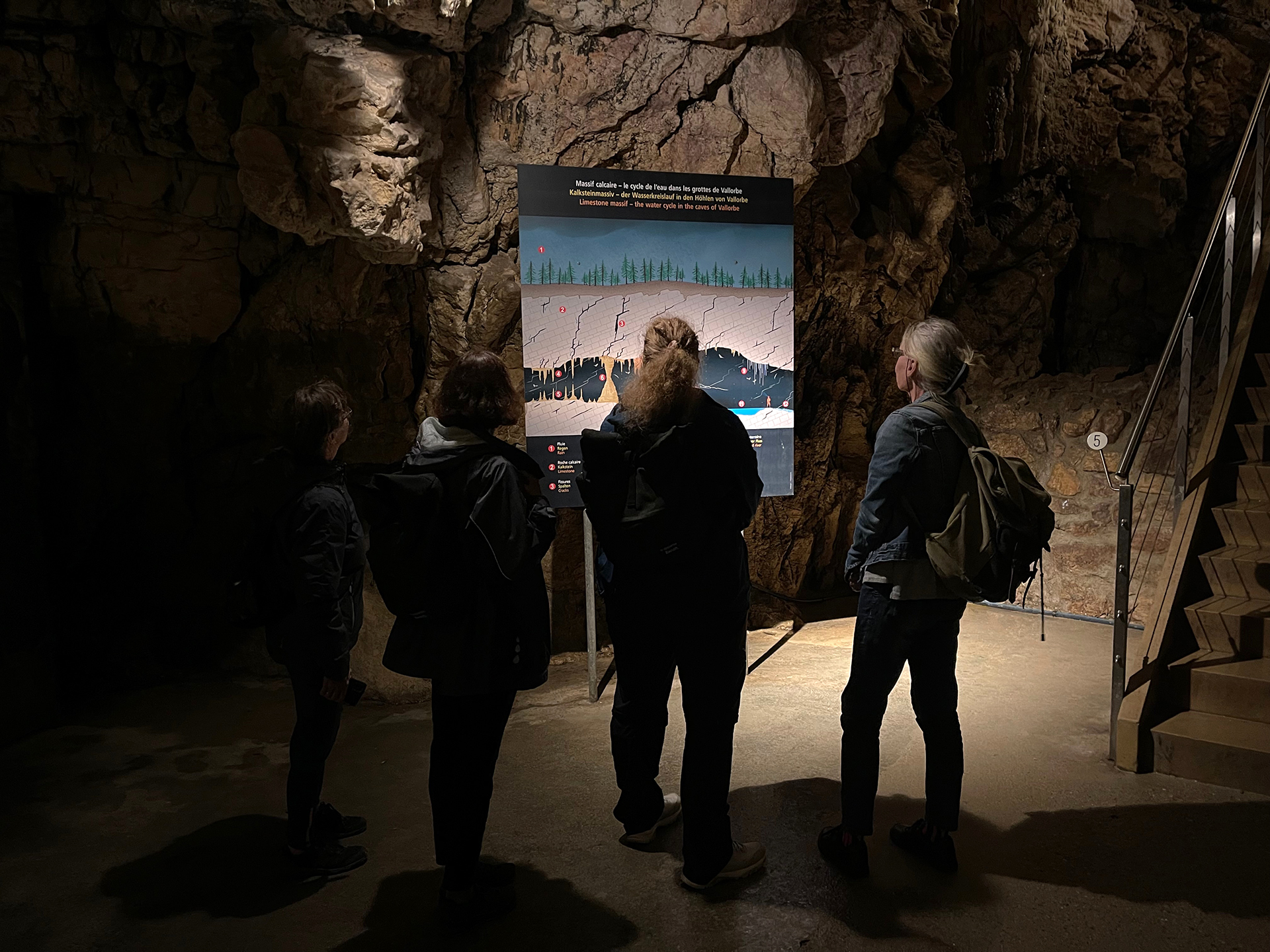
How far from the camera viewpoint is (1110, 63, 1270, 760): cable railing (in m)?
3.49

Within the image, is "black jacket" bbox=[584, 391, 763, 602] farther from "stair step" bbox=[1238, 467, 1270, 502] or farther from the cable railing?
"stair step" bbox=[1238, 467, 1270, 502]

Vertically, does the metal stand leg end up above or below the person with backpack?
below

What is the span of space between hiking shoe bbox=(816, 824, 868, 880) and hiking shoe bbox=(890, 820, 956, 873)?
14 centimetres

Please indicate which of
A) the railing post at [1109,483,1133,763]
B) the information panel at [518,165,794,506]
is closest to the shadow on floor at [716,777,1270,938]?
the railing post at [1109,483,1133,763]

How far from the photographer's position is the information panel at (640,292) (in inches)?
160

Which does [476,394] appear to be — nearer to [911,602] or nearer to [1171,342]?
[911,602]

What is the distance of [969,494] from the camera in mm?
2549

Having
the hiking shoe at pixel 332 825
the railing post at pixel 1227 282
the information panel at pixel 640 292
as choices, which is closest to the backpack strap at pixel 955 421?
the information panel at pixel 640 292

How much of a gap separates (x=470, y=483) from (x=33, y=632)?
3.11m

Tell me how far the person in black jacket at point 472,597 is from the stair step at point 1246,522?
312 cm

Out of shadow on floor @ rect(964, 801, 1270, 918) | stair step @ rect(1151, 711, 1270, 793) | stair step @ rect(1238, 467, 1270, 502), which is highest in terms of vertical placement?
stair step @ rect(1238, 467, 1270, 502)

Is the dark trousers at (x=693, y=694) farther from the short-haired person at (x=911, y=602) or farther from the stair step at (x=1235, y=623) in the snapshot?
the stair step at (x=1235, y=623)

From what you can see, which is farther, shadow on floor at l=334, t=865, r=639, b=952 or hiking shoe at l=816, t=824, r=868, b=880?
hiking shoe at l=816, t=824, r=868, b=880

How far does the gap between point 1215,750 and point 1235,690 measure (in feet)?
0.86
